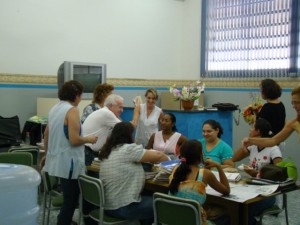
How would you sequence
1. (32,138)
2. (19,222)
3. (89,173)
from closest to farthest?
1. (19,222)
2. (89,173)
3. (32,138)

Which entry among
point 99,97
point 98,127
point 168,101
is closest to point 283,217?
point 98,127

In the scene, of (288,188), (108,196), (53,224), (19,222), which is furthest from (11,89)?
(19,222)

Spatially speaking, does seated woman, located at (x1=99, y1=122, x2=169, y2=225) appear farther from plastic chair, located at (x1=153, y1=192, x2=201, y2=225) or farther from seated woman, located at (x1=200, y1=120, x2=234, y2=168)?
seated woman, located at (x1=200, y1=120, x2=234, y2=168)

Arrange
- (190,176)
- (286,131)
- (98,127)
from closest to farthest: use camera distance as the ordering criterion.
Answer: (190,176) → (286,131) → (98,127)

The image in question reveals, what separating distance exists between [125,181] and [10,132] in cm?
288

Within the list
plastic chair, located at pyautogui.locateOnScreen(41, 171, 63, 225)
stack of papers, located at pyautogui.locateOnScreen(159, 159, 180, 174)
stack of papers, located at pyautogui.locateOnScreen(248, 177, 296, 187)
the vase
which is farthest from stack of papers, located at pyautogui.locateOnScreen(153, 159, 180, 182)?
the vase

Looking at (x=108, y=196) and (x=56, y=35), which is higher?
(x=56, y=35)

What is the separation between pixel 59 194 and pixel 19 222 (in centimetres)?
275

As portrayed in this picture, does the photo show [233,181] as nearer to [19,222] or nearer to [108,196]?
[108,196]

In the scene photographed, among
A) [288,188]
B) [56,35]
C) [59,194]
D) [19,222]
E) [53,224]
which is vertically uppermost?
[56,35]

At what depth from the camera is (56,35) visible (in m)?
6.44

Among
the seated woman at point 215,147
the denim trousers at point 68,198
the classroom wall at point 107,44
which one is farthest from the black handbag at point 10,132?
the seated woman at point 215,147

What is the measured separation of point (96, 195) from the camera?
3277mm

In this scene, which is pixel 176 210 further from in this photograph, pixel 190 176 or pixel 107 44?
pixel 107 44
